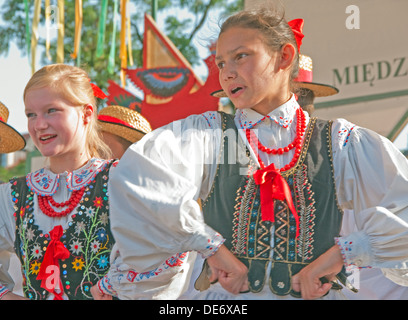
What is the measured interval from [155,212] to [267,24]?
0.80 m

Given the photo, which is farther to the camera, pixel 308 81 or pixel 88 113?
pixel 308 81

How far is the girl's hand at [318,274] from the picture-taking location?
7.03 feet

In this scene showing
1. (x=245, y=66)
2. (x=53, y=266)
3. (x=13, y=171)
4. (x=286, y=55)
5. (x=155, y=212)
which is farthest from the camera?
(x=13, y=171)

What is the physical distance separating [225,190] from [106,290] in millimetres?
565

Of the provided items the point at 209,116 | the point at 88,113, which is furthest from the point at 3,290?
the point at 209,116

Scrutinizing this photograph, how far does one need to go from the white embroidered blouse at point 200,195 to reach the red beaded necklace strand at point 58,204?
1.20 feet

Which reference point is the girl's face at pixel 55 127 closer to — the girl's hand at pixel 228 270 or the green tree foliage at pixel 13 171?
the girl's hand at pixel 228 270

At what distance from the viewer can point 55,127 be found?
2.71 m

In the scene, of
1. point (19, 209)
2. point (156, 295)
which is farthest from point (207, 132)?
point (19, 209)

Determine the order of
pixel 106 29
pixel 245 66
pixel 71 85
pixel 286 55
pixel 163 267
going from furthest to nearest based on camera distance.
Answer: pixel 106 29 → pixel 71 85 → pixel 286 55 → pixel 245 66 → pixel 163 267

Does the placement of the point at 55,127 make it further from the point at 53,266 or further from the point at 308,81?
the point at 308,81

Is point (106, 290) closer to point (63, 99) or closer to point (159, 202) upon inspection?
point (159, 202)

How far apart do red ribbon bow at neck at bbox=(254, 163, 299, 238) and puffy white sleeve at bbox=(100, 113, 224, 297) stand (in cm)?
19

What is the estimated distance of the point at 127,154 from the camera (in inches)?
86.4
